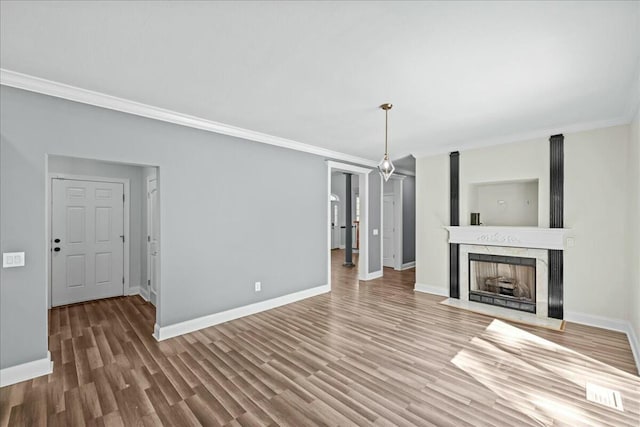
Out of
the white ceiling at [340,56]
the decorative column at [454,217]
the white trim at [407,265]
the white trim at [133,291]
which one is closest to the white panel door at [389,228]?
the white trim at [407,265]

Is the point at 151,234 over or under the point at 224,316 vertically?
over

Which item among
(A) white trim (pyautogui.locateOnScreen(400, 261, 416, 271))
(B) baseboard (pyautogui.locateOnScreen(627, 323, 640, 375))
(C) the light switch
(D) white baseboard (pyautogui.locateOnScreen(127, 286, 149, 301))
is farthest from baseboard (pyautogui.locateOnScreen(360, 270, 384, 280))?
(C) the light switch

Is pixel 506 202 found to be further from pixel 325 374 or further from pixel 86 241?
pixel 86 241

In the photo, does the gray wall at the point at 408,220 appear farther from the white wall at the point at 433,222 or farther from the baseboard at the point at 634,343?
the baseboard at the point at 634,343

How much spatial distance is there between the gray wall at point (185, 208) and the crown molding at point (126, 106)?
79 mm

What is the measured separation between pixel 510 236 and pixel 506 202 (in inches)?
32.3

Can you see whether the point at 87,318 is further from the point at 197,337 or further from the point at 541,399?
the point at 541,399

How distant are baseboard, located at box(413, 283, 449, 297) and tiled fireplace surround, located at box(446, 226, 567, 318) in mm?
320

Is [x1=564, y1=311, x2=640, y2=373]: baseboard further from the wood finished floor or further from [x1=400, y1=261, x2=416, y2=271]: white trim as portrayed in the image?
[x1=400, y1=261, x2=416, y2=271]: white trim

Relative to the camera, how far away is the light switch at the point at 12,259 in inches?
101

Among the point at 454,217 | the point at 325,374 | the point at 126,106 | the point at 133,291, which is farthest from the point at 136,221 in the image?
the point at 454,217

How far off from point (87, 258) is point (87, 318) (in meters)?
1.21

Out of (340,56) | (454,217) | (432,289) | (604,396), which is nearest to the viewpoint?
(340,56)

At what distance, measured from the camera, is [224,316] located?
4.06m
